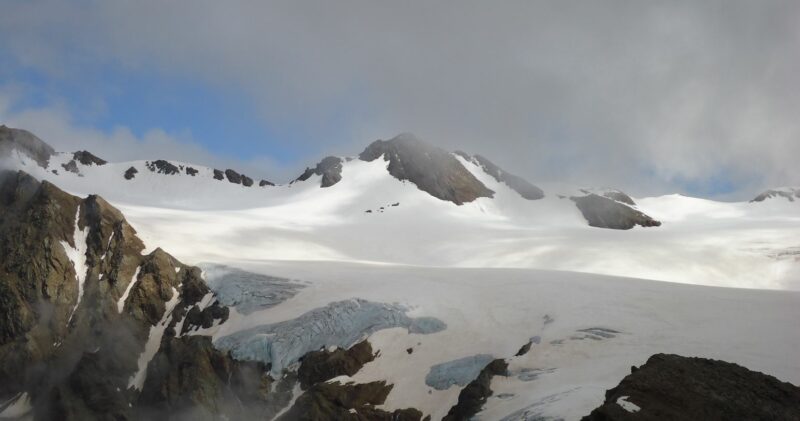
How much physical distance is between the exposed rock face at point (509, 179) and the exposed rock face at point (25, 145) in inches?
3533

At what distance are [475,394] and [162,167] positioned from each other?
387 feet

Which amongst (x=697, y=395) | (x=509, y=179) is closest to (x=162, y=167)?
(x=509, y=179)

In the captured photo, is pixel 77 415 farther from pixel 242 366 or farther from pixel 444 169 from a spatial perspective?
pixel 444 169

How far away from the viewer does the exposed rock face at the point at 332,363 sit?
2922 centimetres

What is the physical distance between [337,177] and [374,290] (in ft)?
260

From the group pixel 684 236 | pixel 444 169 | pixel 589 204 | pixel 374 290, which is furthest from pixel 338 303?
pixel 589 204

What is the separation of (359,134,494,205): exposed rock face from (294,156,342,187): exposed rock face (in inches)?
303

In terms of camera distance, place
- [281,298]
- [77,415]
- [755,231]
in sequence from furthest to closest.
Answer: [755,231] → [281,298] → [77,415]

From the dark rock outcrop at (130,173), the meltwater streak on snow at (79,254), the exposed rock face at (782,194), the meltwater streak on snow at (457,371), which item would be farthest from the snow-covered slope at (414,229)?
the exposed rock face at (782,194)

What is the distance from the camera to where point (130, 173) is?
118625 millimetres

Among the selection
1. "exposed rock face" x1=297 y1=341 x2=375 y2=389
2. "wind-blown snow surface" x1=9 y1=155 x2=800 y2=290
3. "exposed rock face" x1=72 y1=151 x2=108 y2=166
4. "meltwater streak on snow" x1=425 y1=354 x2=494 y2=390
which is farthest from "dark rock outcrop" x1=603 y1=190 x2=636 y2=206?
"exposed rock face" x1=72 y1=151 x2=108 y2=166

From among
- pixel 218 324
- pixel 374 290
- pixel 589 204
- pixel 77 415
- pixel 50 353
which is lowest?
pixel 77 415

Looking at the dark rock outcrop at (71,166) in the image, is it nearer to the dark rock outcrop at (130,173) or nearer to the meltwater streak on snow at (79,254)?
the dark rock outcrop at (130,173)

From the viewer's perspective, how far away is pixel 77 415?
31.1 m
